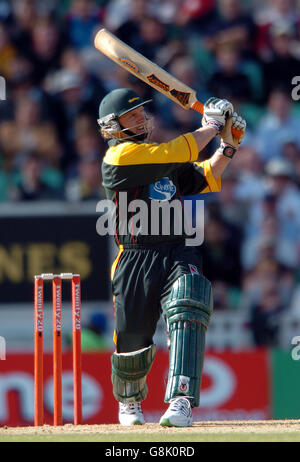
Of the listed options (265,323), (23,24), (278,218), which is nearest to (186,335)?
(265,323)

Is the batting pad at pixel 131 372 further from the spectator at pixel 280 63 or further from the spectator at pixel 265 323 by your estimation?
the spectator at pixel 280 63

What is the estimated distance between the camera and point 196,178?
5422 millimetres

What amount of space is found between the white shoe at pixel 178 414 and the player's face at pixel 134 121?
155 cm

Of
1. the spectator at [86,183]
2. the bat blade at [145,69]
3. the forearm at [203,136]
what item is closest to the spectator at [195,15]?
the spectator at [86,183]

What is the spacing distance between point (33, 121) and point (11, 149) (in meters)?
0.36

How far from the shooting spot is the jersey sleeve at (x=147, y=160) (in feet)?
16.5

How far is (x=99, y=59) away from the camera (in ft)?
31.1

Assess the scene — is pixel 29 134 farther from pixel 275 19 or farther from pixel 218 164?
pixel 218 164

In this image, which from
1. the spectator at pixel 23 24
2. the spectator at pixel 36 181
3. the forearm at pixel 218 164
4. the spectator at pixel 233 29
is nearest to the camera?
the forearm at pixel 218 164

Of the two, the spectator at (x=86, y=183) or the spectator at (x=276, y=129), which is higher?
the spectator at (x=276, y=129)
